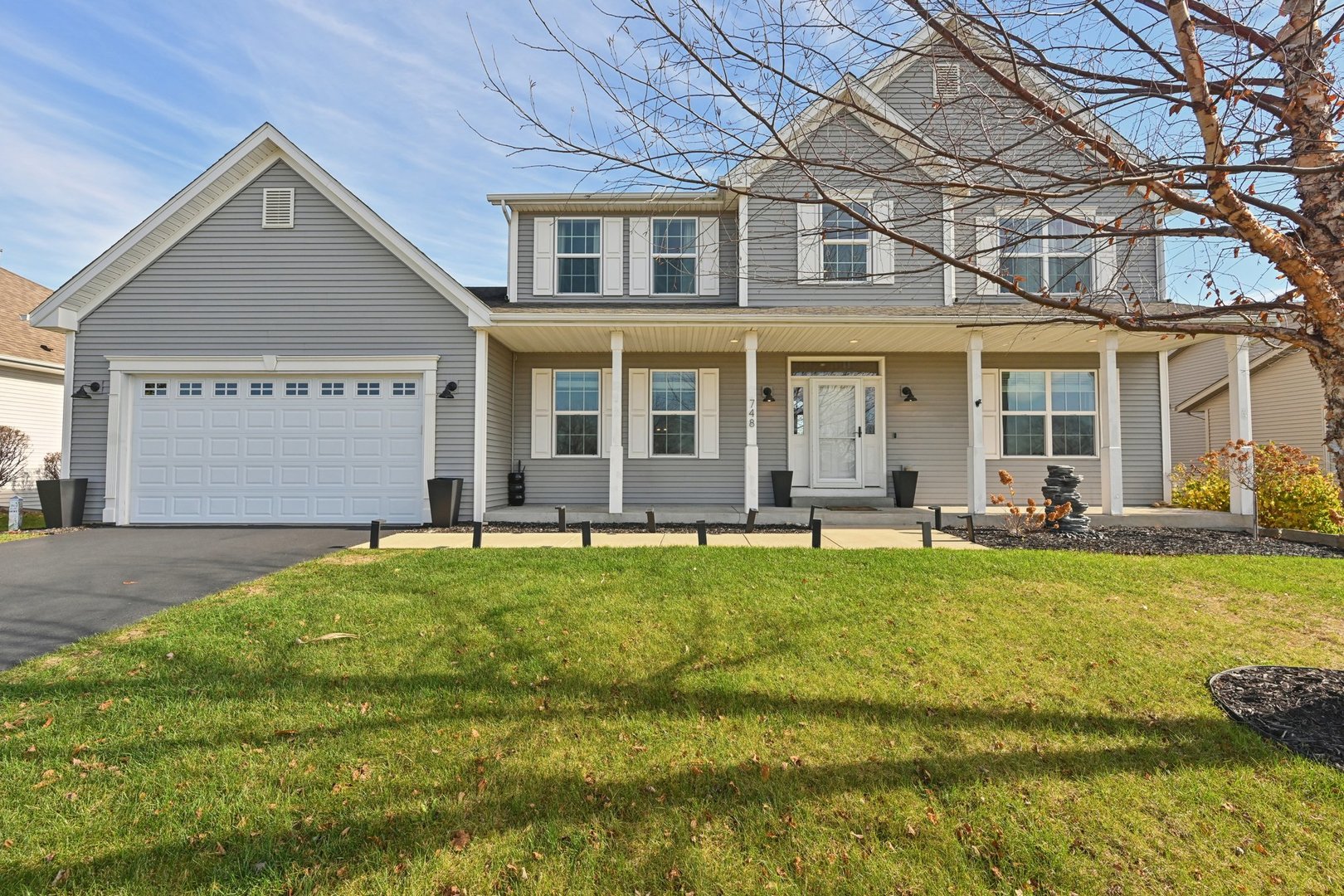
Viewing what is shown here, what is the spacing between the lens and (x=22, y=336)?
13641 millimetres

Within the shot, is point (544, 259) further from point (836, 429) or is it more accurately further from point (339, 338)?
point (836, 429)

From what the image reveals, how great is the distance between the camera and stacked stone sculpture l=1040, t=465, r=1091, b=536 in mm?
8039

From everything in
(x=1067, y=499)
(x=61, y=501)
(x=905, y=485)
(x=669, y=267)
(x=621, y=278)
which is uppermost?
(x=669, y=267)

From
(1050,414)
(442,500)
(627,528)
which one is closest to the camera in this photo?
(627,528)

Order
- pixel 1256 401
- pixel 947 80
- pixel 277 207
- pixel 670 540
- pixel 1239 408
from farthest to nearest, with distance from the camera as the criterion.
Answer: pixel 1256 401 → pixel 277 207 → pixel 1239 408 → pixel 670 540 → pixel 947 80

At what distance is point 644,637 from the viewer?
4094 mm

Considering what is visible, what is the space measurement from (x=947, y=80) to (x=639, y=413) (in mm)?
8273

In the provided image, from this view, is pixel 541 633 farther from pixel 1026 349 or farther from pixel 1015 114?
pixel 1026 349

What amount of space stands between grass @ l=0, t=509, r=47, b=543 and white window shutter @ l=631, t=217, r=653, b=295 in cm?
978

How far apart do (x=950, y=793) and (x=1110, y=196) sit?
11.9 metres

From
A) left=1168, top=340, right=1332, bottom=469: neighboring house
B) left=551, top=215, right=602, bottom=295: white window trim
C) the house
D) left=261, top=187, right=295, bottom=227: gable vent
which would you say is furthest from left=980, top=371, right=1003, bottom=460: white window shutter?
left=261, top=187, right=295, bottom=227: gable vent

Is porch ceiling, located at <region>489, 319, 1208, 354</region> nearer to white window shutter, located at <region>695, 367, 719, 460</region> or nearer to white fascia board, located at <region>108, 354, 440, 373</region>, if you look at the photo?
white window shutter, located at <region>695, 367, 719, 460</region>

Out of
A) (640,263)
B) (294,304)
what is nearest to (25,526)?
(294,304)

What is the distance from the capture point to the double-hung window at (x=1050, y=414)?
11094 mm
